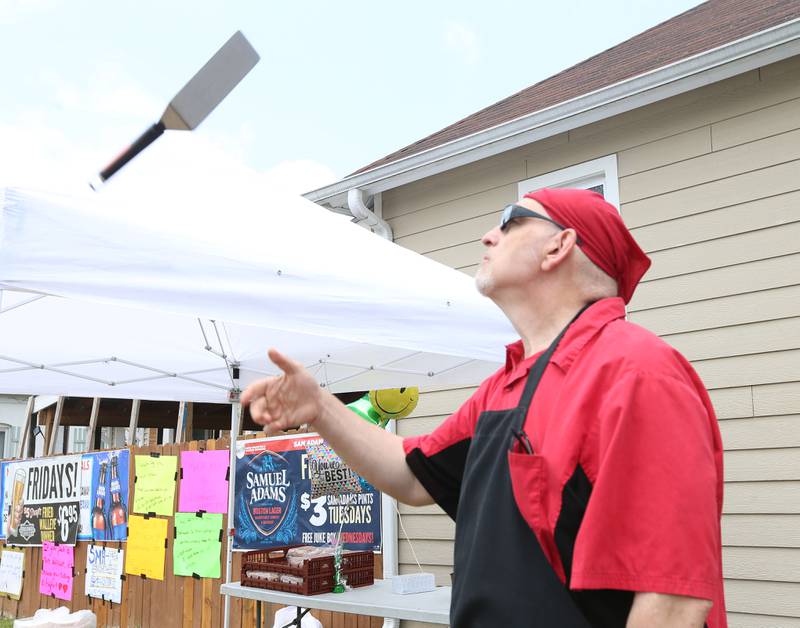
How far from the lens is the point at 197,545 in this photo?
23.0 ft

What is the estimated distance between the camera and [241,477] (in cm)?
666

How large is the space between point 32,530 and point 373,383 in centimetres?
626

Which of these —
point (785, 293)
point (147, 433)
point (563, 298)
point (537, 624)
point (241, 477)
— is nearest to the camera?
point (537, 624)

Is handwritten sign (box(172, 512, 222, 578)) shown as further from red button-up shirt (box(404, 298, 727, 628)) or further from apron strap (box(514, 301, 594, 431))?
red button-up shirt (box(404, 298, 727, 628))

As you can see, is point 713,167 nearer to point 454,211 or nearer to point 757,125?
point 757,125

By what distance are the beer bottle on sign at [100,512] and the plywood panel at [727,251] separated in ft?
20.4

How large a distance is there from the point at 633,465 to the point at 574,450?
0.11 m

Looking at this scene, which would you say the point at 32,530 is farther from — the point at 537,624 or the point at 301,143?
the point at 301,143

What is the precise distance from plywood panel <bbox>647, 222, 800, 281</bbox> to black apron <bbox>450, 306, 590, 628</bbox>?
141 inches

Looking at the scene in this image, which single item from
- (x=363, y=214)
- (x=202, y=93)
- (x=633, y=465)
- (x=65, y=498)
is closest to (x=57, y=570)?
(x=65, y=498)

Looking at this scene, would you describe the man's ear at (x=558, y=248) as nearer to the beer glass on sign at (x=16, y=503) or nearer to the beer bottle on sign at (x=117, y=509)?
the beer bottle on sign at (x=117, y=509)

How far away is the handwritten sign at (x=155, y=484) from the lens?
7430 mm

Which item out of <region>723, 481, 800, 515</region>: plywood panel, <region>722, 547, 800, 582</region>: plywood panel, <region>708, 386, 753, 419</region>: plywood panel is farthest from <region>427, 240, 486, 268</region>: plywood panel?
<region>722, 547, 800, 582</region>: plywood panel

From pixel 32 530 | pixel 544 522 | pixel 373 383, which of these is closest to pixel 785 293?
pixel 373 383
